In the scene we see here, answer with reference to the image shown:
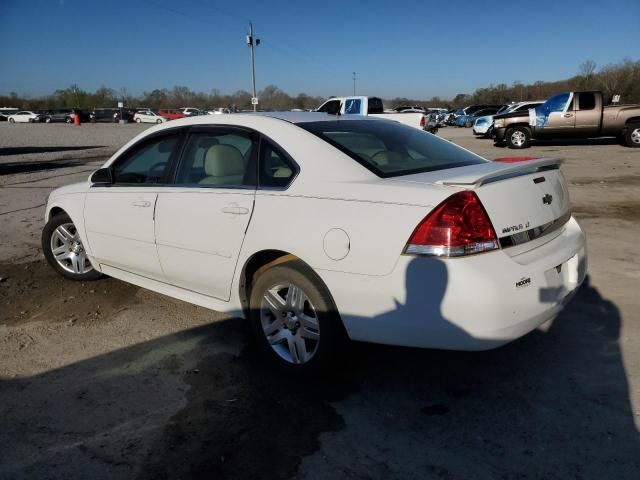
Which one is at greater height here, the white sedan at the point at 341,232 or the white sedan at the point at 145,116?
the white sedan at the point at 145,116

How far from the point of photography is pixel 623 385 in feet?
9.37

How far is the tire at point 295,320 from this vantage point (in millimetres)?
2791

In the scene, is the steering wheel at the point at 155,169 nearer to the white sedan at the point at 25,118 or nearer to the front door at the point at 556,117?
the front door at the point at 556,117

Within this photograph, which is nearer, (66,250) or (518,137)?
(66,250)

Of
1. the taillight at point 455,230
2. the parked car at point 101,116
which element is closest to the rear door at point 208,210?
the taillight at point 455,230

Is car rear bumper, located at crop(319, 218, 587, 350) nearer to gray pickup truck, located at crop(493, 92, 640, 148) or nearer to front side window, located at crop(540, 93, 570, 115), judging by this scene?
gray pickup truck, located at crop(493, 92, 640, 148)

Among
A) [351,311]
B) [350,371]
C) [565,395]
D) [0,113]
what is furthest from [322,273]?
[0,113]

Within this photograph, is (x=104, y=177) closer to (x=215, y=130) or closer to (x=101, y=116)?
(x=215, y=130)

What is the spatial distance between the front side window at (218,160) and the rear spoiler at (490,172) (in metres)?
1.23

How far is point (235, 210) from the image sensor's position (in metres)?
3.10

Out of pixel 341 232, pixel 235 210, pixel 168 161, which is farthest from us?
pixel 168 161

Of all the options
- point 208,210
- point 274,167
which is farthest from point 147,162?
point 274,167

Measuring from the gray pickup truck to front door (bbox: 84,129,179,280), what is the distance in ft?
52.4

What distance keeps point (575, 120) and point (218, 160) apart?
1654 cm
